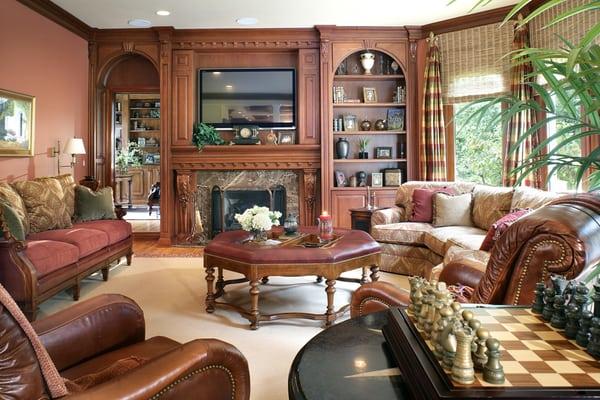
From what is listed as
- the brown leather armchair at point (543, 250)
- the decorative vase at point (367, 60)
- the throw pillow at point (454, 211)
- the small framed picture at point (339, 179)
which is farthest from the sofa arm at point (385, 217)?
the brown leather armchair at point (543, 250)

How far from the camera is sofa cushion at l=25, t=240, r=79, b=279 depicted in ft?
10.1

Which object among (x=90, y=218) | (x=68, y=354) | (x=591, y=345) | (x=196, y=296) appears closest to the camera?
(x=591, y=345)

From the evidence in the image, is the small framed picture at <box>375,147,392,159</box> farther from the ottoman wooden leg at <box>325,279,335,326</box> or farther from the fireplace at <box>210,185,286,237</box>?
the ottoman wooden leg at <box>325,279,335,326</box>

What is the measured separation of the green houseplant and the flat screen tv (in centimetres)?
21

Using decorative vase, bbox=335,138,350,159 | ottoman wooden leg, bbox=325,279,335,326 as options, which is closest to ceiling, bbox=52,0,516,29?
decorative vase, bbox=335,138,350,159

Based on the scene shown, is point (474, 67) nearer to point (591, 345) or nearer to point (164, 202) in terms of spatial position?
point (164, 202)

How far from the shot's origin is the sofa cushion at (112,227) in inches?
166

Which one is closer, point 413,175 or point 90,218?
point 90,218

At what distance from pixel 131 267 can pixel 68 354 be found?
354 centimetres

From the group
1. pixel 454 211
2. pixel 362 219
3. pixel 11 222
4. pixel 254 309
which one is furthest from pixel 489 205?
pixel 11 222

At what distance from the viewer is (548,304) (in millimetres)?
1066

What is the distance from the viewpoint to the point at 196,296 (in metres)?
3.63

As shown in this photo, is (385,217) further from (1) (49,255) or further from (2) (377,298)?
(1) (49,255)

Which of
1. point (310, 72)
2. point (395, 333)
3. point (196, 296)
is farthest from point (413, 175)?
point (395, 333)
